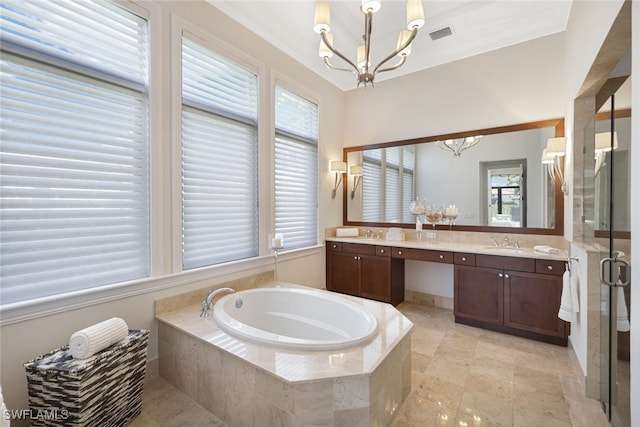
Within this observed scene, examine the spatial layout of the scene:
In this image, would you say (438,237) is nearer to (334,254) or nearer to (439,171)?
(439,171)

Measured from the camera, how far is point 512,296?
8.68 feet

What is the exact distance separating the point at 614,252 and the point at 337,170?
9.42 ft

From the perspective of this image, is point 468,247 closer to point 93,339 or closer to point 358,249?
point 358,249

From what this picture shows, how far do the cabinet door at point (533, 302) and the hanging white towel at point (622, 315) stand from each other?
1.01m

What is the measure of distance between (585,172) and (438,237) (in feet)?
5.07

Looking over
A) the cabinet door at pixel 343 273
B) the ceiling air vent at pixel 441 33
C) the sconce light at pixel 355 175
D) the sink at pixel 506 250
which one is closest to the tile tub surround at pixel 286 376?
the sink at pixel 506 250

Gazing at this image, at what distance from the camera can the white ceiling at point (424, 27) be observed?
Answer: 254cm

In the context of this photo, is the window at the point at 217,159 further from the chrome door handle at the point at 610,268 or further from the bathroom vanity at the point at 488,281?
the chrome door handle at the point at 610,268

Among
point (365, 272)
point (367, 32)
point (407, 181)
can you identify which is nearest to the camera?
point (367, 32)

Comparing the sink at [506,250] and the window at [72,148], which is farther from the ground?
the window at [72,148]

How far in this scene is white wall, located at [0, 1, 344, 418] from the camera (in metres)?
1.51

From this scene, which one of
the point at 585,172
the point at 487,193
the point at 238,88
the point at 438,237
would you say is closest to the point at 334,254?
the point at 438,237

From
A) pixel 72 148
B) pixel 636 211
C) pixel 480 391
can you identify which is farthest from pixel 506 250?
pixel 72 148

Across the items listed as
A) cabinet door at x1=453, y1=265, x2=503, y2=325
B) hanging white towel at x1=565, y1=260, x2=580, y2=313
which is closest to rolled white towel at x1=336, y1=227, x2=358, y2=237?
cabinet door at x1=453, y1=265, x2=503, y2=325
